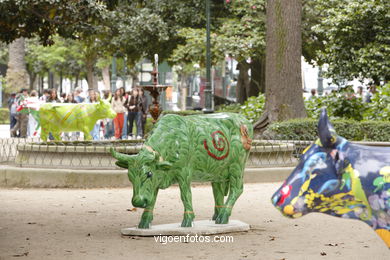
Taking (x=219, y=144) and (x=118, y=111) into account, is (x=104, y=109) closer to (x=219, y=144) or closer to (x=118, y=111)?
(x=118, y=111)

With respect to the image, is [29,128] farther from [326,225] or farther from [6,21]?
[326,225]

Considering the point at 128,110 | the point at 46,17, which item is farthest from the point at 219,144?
the point at 128,110

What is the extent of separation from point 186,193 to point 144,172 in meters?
0.80

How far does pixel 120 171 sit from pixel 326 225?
17.1 ft

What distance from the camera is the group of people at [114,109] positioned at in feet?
85.5

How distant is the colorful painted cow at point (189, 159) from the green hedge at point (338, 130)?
8805 mm

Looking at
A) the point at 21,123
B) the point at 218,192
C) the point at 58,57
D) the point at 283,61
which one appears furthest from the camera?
the point at 58,57

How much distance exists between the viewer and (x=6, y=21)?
1212cm

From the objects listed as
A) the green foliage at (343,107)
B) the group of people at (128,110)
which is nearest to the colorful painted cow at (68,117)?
the group of people at (128,110)

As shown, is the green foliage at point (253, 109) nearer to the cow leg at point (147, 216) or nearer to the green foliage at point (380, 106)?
the green foliage at point (380, 106)

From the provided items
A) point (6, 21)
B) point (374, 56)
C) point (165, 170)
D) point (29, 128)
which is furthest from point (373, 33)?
point (165, 170)

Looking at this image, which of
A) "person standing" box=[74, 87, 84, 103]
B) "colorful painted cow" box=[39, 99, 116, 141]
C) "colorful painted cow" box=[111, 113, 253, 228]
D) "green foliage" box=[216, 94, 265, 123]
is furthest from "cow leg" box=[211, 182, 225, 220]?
"person standing" box=[74, 87, 84, 103]

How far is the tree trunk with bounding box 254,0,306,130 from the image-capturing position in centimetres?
2089

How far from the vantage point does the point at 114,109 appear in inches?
1024
